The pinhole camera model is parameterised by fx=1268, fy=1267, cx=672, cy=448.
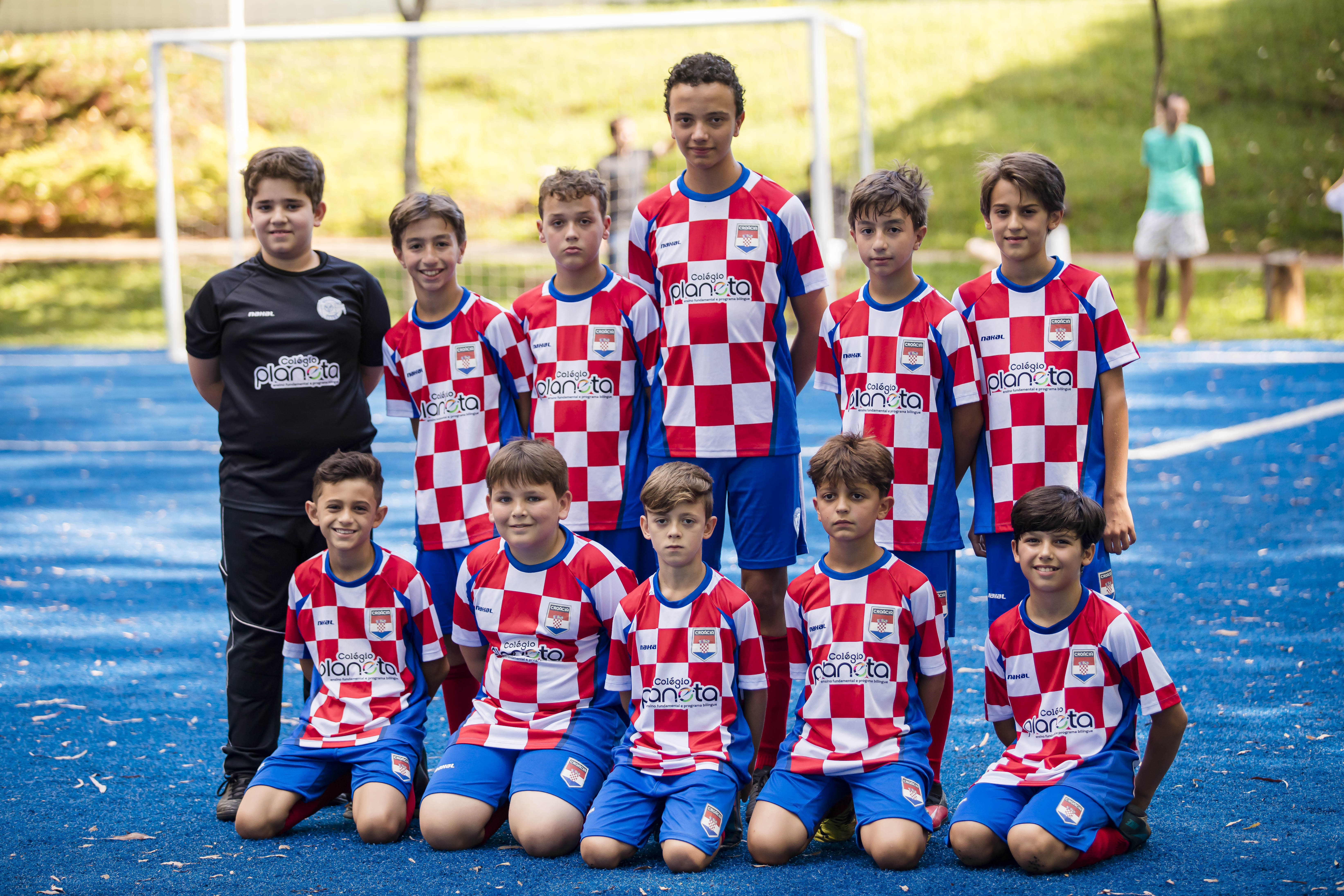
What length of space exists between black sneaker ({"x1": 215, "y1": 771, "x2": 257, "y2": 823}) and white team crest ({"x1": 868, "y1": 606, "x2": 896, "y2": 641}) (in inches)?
→ 62.0

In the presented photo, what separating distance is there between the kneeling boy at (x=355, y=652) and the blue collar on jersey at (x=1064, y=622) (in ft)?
4.77

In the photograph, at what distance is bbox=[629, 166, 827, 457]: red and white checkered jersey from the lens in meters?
3.29

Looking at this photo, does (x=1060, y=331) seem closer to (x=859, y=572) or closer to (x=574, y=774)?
(x=859, y=572)

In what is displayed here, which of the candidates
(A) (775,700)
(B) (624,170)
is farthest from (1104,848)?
(B) (624,170)

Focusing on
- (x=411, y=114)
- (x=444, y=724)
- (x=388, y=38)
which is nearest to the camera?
(x=444, y=724)

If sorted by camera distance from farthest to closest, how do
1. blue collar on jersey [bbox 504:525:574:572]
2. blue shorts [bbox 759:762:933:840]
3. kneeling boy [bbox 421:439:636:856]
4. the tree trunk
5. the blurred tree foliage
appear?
the blurred tree foliage < the tree trunk < blue collar on jersey [bbox 504:525:574:572] < kneeling boy [bbox 421:439:636:856] < blue shorts [bbox 759:762:933:840]

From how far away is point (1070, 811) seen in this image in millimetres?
2707

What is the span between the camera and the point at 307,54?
20.8 m

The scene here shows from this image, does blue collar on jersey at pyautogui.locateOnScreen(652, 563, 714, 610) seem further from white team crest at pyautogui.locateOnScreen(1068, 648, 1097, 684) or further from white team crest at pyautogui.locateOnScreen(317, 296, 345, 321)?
white team crest at pyautogui.locateOnScreen(317, 296, 345, 321)

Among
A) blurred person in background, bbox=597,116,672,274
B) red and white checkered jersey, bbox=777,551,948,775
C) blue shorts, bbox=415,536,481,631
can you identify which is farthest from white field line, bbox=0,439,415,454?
red and white checkered jersey, bbox=777,551,948,775

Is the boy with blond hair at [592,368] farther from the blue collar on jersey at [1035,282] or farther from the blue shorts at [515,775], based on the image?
the blue collar on jersey at [1035,282]

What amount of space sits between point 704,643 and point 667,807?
378 millimetres

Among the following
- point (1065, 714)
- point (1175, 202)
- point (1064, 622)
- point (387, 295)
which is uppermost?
point (1175, 202)

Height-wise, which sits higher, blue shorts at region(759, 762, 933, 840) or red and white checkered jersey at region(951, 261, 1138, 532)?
red and white checkered jersey at region(951, 261, 1138, 532)
